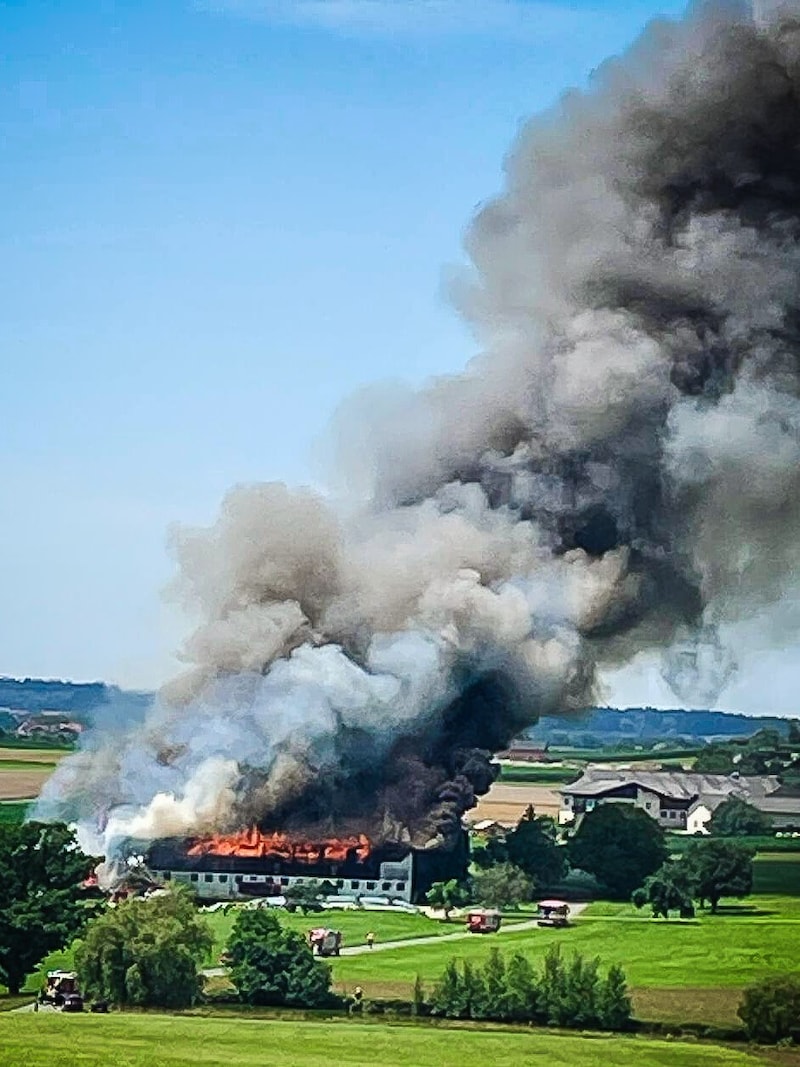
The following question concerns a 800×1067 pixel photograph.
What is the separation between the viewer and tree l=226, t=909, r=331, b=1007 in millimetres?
11414

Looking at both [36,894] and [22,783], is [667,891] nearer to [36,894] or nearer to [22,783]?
[36,894]

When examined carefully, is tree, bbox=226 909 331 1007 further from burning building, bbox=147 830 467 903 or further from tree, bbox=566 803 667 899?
tree, bbox=566 803 667 899

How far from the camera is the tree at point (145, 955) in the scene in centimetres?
1133

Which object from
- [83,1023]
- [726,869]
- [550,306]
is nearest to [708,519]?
[550,306]

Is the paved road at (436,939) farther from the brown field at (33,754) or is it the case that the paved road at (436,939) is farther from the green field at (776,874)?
the brown field at (33,754)

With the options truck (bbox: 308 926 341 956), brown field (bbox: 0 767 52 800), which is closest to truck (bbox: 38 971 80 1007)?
truck (bbox: 308 926 341 956)

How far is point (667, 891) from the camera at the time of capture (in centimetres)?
1216

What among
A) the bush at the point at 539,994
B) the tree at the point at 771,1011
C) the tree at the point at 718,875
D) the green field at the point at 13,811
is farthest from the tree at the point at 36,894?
the tree at the point at 771,1011

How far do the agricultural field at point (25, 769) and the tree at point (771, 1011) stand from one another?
473 cm

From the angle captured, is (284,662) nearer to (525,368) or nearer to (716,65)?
(525,368)

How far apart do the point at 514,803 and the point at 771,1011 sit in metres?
2.36

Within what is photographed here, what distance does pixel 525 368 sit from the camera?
1470 centimetres

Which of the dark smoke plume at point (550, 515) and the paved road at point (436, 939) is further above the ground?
the dark smoke plume at point (550, 515)

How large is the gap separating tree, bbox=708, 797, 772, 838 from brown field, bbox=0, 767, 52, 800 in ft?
14.1
